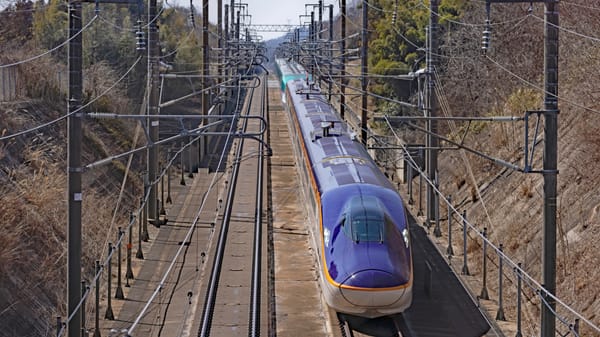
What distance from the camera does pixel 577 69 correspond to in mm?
22766

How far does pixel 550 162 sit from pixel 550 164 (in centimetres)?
3

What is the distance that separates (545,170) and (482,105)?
23409 millimetres

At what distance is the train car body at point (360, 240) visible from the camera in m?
14.1

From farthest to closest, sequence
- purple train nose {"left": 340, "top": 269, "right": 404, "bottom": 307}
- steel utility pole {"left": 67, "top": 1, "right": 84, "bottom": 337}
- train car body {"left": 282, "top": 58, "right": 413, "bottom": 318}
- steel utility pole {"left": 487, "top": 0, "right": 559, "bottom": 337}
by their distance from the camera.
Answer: train car body {"left": 282, "top": 58, "right": 413, "bottom": 318}
purple train nose {"left": 340, "top": 269, "right": 404, "bottom": 307}
steel utility pole {"left": 67, "top": 1, "right": 84, "bottom": 337}
steel utility pole {"left": 487, "top": 0, "right": 559, "bottom": 337}

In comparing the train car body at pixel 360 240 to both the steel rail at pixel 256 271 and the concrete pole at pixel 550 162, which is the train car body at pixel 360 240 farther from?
the concrete pole at pixel 550 162

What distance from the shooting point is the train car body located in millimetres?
14133

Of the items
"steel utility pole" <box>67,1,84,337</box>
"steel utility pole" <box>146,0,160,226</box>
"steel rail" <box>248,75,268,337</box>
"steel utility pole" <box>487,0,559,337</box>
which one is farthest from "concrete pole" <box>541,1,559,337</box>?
"steel utility pole" <box>146,0,160,226</box>

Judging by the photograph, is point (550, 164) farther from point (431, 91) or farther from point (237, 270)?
point (431, 91)

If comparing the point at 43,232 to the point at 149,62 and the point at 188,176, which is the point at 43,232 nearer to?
the point at 149,62

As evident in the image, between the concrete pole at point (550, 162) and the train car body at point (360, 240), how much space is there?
2713 mm

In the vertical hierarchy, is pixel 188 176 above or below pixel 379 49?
below

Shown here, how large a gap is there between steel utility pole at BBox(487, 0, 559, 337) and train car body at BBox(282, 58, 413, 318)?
271 centimetres

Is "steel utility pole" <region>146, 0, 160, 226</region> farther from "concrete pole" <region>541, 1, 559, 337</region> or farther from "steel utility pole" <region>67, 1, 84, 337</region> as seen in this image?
"concrete pole" <region>541, 1, 559, 337</region>

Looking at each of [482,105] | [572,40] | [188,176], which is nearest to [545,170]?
[572,40]
